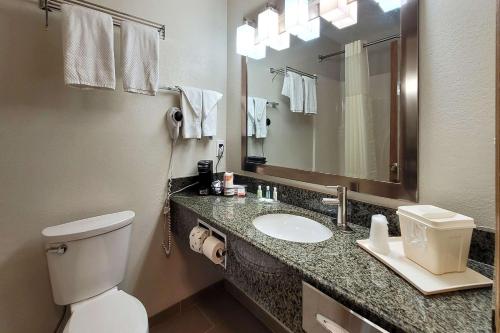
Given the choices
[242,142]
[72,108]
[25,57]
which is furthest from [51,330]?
[242,142]

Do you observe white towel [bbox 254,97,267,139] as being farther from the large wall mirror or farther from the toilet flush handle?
the toilet flush handle

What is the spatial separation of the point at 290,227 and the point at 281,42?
3.81 feet

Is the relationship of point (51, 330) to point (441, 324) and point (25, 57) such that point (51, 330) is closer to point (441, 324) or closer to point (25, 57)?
point (25, 57)

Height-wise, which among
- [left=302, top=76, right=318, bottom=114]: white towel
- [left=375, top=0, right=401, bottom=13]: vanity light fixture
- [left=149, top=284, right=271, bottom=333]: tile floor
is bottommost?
[left=149, top=284, right=271, bottom=333]: tile floor

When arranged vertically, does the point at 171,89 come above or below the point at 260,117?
above

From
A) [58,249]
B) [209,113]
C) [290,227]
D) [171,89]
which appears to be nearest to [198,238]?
[290,227]

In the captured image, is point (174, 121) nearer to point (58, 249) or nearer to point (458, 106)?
point (58, 249)

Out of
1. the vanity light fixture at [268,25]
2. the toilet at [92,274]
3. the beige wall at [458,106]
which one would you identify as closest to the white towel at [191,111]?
the vanity light fixture at [268,25]

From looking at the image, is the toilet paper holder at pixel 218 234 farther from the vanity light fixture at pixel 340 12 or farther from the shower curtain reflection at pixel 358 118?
the vanity light fixture at pixel 340 12

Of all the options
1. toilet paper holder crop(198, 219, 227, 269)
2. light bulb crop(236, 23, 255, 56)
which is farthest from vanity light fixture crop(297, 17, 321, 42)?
toilet paper holder crop(198, 219, 227, 269)

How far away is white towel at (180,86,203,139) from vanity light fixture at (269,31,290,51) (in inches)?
22.8

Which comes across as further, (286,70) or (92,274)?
(286,70)

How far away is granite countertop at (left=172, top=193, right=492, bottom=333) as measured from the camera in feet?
1.78

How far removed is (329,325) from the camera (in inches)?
26.5
